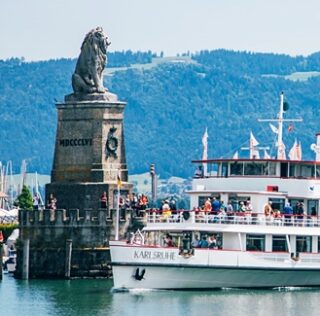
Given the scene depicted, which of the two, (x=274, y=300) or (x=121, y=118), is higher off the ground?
(x=121, y=118)

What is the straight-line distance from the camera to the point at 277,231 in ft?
260

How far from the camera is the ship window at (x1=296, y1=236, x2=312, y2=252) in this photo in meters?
80.4

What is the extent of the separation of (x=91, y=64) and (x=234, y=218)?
60.4 ft

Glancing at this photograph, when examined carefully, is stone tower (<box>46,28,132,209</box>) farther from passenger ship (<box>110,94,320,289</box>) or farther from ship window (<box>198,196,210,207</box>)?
passenger ship (<box>110,94,320,289</box>)

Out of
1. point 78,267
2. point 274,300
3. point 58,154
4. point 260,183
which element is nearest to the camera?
point 274,300

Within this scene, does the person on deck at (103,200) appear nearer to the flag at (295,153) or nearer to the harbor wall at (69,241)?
the harbor wall at (69,241)

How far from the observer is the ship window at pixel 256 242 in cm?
7925

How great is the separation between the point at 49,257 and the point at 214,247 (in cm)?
Answer: 1242

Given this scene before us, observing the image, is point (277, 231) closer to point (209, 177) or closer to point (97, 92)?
point (209, 177)

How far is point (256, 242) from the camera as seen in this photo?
260ft

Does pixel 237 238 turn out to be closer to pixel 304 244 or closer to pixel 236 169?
pixel 304 244

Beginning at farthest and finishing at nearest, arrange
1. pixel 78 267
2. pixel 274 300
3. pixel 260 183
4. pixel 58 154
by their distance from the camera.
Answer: pixel 58 154, pixel 78 267, pixel 260 183, pixel 274 300

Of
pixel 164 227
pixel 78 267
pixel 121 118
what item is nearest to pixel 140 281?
pixel 164 227

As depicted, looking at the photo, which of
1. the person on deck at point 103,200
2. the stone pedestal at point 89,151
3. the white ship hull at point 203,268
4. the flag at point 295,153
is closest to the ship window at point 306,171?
the flag at point 295,153
